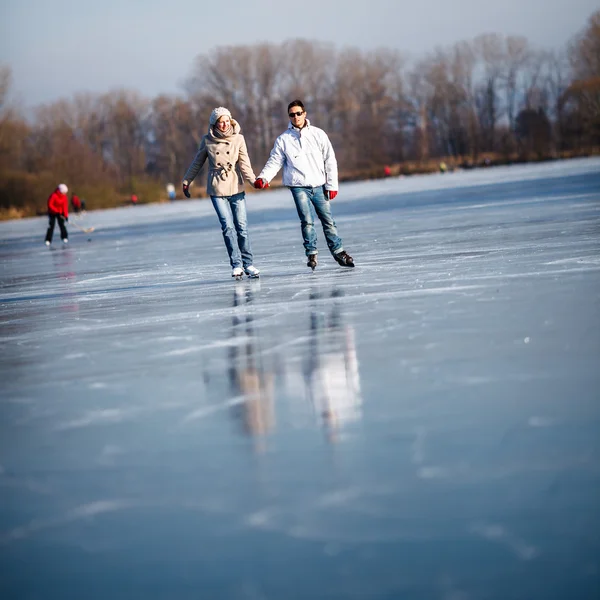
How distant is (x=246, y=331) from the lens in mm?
6609

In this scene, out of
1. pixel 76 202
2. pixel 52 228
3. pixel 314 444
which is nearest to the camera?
pixel 314 444

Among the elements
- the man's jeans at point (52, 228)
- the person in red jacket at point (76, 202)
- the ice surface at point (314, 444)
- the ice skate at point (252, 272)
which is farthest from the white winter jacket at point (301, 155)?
the person in red jacket at point (76, 202)

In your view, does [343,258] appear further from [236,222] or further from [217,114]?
[217,114]

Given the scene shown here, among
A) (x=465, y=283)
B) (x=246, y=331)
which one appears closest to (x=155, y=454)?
(x=246, y=331)

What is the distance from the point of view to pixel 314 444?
3607 mm

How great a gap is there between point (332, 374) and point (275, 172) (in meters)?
5.46

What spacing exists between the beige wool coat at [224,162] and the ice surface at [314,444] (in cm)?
194

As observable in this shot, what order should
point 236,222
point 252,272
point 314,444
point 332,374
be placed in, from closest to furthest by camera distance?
point 314,444
point 332,374
point 252,272
point 236,222

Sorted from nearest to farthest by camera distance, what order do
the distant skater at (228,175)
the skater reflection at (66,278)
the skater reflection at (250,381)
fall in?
the skater reflection at (250,381), the skater reflection at (66,278), the distant skater at (228,175)

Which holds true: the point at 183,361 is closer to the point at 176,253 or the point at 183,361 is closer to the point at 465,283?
the point at 465,283

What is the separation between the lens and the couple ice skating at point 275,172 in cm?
1001

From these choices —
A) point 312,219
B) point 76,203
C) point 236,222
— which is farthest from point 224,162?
point 76,203

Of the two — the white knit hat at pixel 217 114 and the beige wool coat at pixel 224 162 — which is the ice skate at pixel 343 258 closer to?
the beige wool coat at pixel 224 162

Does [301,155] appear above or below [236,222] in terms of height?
above
